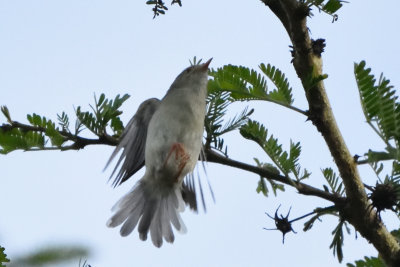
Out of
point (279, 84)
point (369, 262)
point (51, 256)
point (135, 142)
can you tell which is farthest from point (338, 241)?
point (135, 142)

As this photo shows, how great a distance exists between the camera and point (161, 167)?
138 inches

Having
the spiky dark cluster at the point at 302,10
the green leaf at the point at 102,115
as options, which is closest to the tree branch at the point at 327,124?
the spiky dark cluster at the point at 302,10

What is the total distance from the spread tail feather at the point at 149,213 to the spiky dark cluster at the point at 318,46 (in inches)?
57.6

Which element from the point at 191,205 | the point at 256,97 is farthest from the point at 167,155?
the point at 256,97

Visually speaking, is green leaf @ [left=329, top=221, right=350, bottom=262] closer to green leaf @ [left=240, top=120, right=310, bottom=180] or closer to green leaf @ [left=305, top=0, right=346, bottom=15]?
green leaf @ [left=240, top=120, right=310, bottom=180]

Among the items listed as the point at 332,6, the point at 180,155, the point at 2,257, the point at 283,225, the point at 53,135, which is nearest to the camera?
the point at 2,257

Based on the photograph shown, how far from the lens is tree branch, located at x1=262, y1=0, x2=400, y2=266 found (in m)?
2.11

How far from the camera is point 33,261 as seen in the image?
78.3 inches

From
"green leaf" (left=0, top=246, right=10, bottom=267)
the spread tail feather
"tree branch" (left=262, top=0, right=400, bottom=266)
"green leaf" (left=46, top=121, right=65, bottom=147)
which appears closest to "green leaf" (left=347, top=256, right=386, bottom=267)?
"tree branch" (left=262, top=0, right=400, bottom=266)

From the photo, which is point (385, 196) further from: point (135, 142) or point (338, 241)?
point (135, 142)

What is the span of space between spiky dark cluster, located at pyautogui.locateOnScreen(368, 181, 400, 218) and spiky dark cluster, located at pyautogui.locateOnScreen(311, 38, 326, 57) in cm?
56

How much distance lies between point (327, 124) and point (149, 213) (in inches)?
63.6

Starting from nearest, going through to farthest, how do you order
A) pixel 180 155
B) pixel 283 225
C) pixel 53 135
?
pixel 283 225, pixel 53 135, pixel 180 155

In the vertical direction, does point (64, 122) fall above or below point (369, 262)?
above
